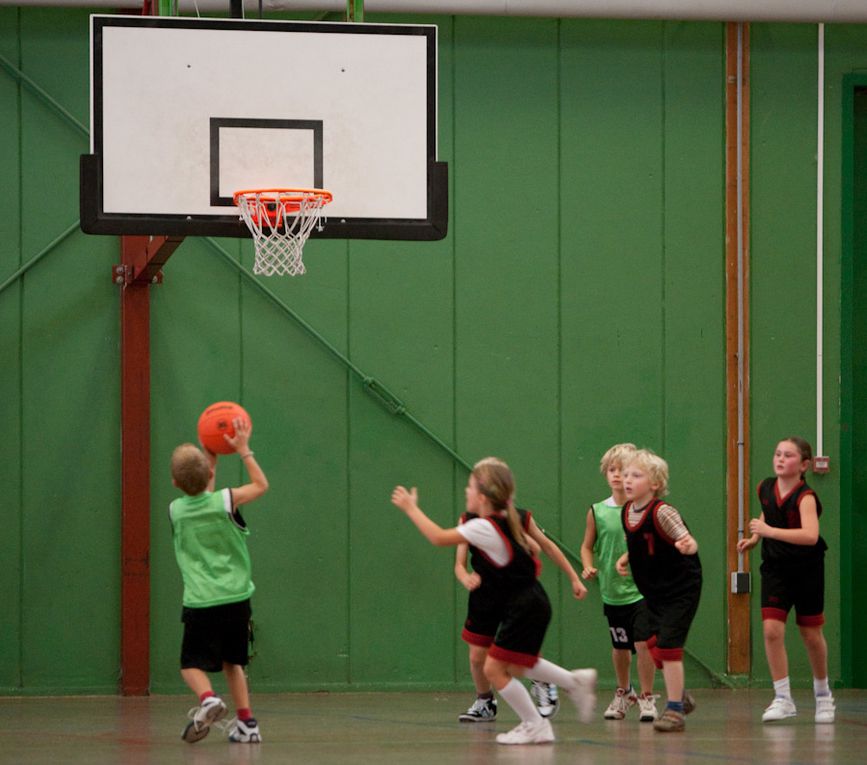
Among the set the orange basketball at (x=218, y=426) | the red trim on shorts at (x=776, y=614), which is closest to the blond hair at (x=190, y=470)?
the orange basketball at (x=218, y=426)

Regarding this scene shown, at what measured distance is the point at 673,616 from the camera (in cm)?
718

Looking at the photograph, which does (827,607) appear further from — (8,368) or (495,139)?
(8,368)

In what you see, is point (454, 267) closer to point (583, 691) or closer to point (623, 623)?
point (623, 623)

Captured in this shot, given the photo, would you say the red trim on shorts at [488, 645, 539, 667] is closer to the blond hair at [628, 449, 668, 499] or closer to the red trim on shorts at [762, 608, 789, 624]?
the blond hair at [628, 449, 668, 499]

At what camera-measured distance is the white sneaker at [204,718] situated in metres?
6.48

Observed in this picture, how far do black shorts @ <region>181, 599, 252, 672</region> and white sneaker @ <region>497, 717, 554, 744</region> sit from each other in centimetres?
133

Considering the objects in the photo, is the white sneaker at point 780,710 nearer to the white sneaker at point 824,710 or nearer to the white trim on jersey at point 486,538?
the white sneaker at point 824,710

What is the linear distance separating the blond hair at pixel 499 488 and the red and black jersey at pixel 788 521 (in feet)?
5.53

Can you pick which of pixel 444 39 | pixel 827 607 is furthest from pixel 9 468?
pixel 827 607

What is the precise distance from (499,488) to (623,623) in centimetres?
157

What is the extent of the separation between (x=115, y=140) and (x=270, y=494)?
3.03 meters

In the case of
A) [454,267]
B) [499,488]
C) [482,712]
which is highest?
[454,267]

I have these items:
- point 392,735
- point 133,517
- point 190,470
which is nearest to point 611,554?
point 392,735

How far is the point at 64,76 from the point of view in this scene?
952 centimetres
